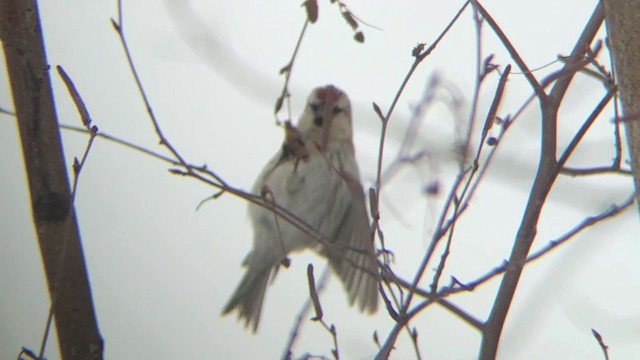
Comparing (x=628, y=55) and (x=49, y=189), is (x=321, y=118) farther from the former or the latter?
(x=628, y=55)

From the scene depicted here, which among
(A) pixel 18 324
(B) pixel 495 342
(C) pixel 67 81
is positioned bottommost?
(B) pixel 495 342

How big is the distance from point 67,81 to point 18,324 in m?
2.28

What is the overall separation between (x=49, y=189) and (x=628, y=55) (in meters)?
0.72

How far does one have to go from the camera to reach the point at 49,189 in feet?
4.80

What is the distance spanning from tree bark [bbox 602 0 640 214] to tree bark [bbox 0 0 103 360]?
677 millimetres

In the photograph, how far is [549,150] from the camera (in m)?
1.47

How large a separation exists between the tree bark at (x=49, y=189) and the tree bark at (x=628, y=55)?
68cm

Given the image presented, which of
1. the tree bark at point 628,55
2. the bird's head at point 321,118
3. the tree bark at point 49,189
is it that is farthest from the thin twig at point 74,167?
the bird's head at point 321,118

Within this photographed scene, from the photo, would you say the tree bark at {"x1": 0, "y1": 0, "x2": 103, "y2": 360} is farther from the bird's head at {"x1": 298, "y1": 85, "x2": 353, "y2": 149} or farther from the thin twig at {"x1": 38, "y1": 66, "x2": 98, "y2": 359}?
the bird's head at {"x1": 298, "y1": 85, "x2": 353, "y2": 149}

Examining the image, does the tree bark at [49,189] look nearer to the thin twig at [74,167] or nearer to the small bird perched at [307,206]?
the thin twig at [74,167]

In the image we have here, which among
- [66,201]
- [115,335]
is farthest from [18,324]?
[66,201]

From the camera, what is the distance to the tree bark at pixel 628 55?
114 cm

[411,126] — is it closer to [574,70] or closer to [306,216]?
[574,70]

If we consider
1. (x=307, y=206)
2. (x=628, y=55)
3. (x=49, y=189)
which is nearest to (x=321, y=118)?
(x=307, y=206)
